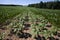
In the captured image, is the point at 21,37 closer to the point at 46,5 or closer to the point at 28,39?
the point at 28,39

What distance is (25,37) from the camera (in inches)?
511

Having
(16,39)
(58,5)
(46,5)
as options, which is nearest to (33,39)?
(16,39)

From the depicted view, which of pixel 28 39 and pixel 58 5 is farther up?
pixel 28 39

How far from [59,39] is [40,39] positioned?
5.50 feet

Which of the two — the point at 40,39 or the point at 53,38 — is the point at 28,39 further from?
the point at 53,38

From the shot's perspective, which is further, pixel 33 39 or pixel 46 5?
pixel 46 5

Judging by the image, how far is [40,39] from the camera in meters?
12.5

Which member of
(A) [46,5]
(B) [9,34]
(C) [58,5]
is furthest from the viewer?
(A) [46,5]

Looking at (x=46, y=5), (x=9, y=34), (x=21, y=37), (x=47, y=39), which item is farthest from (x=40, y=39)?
(x=46, y=5)

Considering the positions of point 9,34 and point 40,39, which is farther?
point 9,34

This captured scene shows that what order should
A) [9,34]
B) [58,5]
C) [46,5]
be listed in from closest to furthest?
[9,34] < [58,5] < [46,5]

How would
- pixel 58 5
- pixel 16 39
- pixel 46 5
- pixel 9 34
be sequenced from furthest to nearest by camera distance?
1. pixel 46 5
2. pixel 58 5
3. pixel 9 34
4. pixel 16 39

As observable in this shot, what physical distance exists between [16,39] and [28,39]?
A: 928 millimetres

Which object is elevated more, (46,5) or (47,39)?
(47,39)
